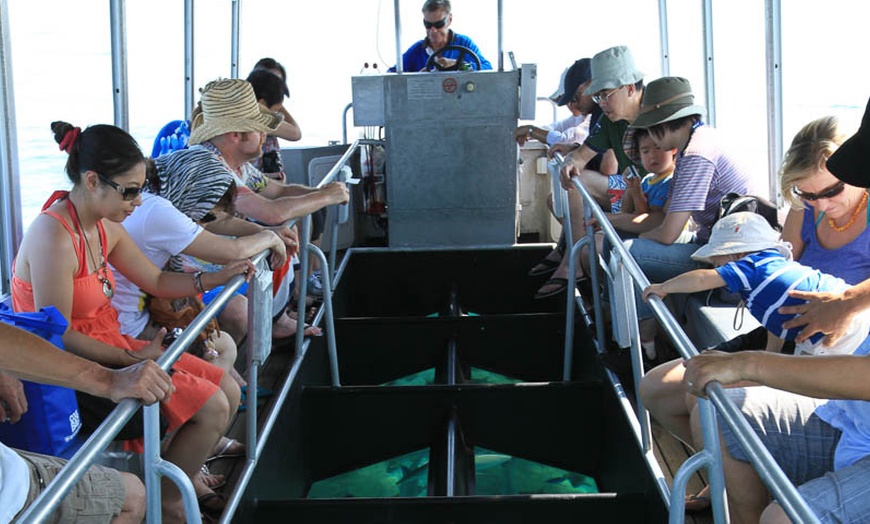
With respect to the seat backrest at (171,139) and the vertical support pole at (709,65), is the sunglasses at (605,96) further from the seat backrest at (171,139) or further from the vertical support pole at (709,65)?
the seat backrest at (171,139)

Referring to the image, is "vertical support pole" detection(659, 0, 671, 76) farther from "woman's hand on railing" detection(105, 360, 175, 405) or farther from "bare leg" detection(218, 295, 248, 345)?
"woman's hand on railing" detection(105, 360, 175, 405)

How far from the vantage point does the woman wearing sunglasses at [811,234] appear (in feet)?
8.81

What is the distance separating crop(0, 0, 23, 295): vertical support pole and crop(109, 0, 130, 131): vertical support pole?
0.81m

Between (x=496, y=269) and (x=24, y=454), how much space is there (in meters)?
4.08

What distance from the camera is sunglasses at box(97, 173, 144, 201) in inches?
104

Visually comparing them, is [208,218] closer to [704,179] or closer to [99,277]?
[99,277]

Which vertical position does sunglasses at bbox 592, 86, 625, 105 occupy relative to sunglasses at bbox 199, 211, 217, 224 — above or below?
above

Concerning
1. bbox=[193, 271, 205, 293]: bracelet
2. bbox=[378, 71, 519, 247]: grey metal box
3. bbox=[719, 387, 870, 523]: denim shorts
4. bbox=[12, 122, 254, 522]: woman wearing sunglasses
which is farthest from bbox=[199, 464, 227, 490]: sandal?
bbox=[378, 71, 519, 247]: grey metal box

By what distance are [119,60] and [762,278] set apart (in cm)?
295

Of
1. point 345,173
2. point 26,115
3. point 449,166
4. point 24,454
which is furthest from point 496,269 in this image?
point 26,115

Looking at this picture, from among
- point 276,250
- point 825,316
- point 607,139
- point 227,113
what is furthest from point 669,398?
point 607,139

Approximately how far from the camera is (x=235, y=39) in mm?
6230

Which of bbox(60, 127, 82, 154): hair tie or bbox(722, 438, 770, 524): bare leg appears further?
bbox(60, 127, 82, 154): hair tie

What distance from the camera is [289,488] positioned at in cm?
358
